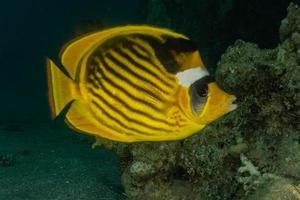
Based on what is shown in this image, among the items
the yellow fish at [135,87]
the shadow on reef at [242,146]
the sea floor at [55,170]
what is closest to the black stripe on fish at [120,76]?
the yellow fish at [135,87]

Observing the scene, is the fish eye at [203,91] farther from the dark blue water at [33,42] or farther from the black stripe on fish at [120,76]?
the dark blue water at [33,42]

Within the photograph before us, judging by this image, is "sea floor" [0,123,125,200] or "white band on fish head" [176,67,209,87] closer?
"white band on fish head" [176,67,209,87]

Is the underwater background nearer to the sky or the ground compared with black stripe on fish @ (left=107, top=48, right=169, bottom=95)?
nearer to the ground

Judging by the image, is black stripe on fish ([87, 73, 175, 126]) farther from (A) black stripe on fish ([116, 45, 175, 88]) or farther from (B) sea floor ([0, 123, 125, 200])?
(B) sea floor ([0, 123, 125, 200])

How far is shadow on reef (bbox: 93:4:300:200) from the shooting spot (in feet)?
11.7

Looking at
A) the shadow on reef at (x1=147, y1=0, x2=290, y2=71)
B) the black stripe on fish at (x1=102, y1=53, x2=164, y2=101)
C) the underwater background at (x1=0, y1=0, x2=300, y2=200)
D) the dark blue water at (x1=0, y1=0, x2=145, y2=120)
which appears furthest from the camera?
the dark blue water at (x1=0, y1=0, x2=145, y2=120)

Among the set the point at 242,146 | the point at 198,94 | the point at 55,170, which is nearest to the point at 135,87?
the point at 198,94

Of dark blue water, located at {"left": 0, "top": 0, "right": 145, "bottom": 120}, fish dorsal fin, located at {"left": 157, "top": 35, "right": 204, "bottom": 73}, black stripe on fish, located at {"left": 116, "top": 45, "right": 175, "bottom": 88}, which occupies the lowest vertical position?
dark blue water, located at {"left": 0, "top": 0, "right": 145, "bottom": 120}

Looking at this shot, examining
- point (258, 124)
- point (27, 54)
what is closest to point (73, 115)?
point (258, 124)

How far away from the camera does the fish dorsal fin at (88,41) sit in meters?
1.77

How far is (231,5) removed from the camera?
11.8 m

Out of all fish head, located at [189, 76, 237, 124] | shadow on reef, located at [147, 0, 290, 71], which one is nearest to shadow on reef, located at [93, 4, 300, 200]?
fish head, located at [189, 76, 237, 124]

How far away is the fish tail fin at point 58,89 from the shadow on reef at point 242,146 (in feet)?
5.90

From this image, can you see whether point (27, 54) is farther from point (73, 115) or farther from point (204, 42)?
point (73, 115)
